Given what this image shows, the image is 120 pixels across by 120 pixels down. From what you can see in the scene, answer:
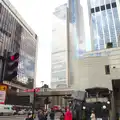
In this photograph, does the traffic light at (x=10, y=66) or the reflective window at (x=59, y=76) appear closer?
the traffic light at (x=10, y=66)

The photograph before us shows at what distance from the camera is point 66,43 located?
157 metres

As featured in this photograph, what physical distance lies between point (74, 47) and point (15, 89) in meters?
90.9

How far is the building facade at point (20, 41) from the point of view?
73000mm

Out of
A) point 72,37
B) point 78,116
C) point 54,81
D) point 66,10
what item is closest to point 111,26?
point 72,37

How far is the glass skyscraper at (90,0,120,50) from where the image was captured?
15100 centimetres

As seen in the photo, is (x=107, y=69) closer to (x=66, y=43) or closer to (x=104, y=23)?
(x=66, y=43)

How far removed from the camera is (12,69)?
18.1ft

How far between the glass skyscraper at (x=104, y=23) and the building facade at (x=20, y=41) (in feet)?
212

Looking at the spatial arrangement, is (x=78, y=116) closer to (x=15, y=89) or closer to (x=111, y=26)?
(x=15, y=89)

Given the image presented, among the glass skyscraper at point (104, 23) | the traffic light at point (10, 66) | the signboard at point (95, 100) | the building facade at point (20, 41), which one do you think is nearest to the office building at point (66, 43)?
the glass skyscraper at point (104, 23)

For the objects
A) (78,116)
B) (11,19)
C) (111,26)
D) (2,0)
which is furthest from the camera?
(111,26)

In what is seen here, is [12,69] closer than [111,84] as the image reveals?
Yes

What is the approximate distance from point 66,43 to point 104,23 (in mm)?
41358

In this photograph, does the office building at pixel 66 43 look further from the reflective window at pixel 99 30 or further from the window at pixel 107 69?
the window at pixel 107 69
